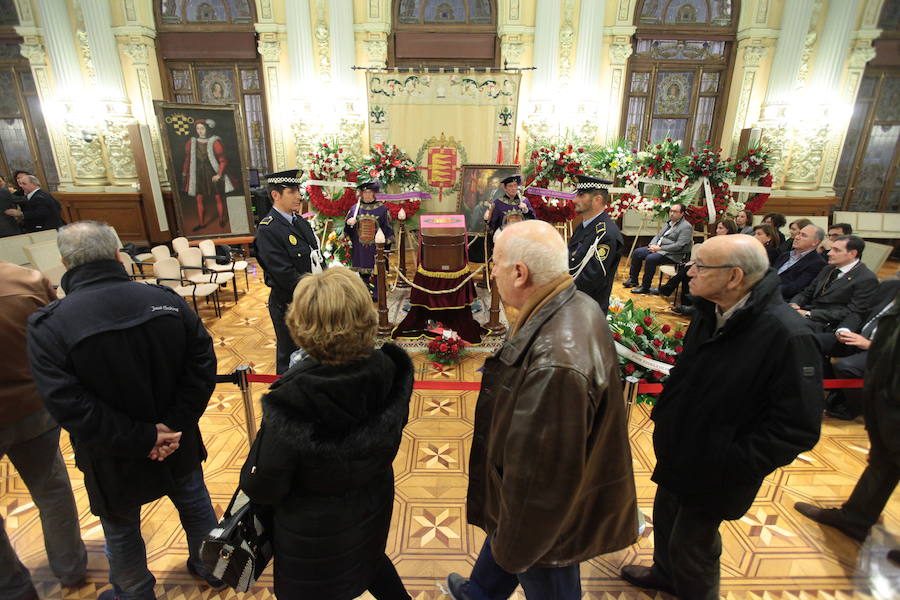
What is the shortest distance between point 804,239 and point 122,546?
601 cm

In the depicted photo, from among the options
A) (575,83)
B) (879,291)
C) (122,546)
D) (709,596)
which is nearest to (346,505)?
(122,546)

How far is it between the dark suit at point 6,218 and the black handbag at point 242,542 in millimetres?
7733

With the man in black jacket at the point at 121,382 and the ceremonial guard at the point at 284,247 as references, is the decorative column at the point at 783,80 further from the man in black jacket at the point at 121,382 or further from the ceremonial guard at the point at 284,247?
the man in black jacket at the point at 121,382

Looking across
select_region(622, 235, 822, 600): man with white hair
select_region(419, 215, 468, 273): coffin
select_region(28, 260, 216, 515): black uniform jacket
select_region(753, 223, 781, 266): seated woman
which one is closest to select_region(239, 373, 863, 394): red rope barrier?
select_region(622, 235, 822, 600): man with white hair

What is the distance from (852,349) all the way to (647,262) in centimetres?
357

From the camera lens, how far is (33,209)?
6.58 meters

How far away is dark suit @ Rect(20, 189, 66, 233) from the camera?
6.58 meters

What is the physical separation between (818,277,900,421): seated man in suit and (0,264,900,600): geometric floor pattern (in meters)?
0.18

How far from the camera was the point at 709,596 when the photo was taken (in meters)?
1.90

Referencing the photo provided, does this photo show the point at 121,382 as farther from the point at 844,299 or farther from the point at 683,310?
the point at 683,310

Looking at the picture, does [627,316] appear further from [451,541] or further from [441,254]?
[451,541]

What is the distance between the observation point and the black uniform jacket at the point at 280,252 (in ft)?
12.2

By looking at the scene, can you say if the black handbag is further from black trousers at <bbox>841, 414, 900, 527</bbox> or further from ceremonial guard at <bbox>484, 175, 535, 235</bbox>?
ceremonial guard at <bbox>484, 175, 535, 235</bbox>

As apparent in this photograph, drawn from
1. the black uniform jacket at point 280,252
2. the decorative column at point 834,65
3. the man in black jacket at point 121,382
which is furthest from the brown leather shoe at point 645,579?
the decorative column at point 834,65
